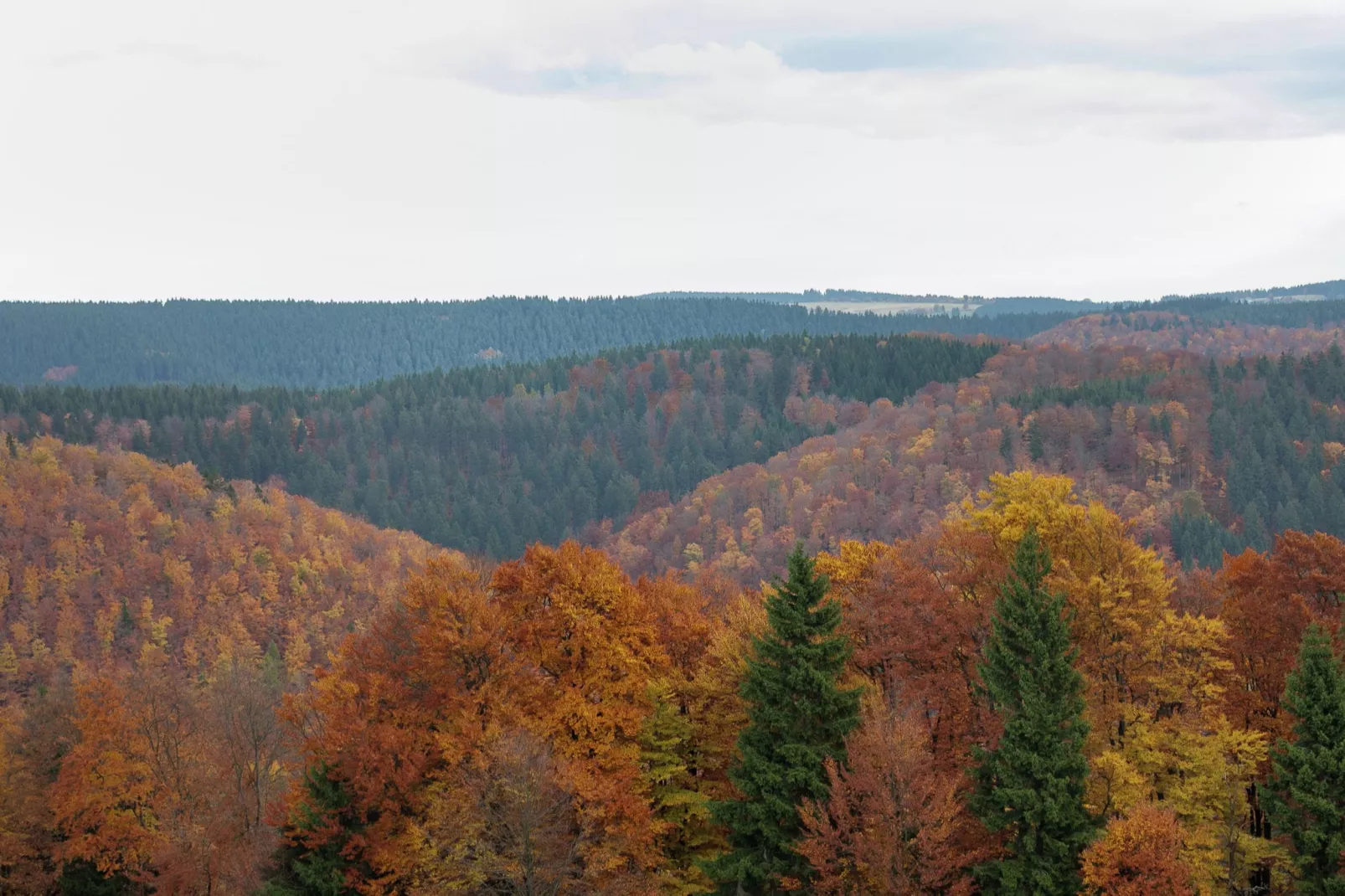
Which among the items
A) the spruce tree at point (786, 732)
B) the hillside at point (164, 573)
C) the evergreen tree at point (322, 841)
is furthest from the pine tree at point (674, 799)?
the hillside at point (164, 573)

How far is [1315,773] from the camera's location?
37531mm

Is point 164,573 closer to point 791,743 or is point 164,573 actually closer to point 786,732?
point 786,732

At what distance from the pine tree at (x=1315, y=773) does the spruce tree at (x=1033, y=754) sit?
18.8ft

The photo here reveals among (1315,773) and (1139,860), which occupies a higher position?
(1315,773)

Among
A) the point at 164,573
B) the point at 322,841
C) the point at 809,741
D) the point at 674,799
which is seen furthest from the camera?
the point at 164,573

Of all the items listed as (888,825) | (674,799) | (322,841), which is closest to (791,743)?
(888,825)

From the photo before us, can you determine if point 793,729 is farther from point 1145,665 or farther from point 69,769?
point 69,769

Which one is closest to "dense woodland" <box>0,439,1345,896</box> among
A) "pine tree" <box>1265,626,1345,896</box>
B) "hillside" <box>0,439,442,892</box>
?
"pine tree" <box>1265,626,1345,896</box>

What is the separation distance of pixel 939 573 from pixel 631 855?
56.6 feet

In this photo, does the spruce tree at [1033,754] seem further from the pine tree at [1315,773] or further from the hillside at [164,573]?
the hillside at [164,573]

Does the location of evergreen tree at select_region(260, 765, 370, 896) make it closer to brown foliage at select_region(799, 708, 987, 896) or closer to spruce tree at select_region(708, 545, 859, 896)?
spruce tree at select_region(708, 545, 859, 896)

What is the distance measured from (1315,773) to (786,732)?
15.4m

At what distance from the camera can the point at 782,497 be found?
198 m

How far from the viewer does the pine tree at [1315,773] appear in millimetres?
36844
